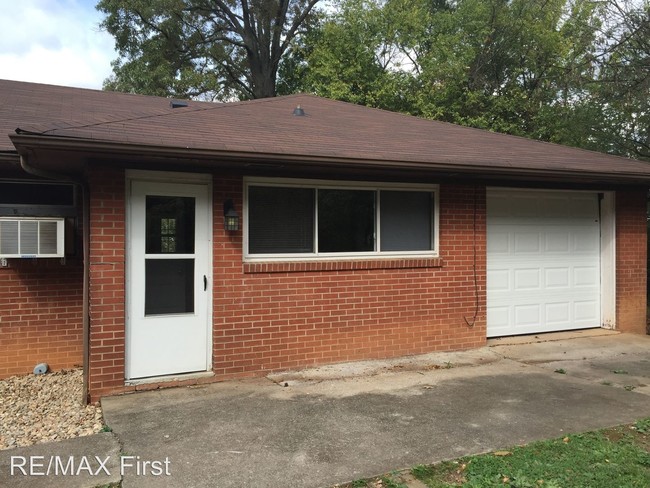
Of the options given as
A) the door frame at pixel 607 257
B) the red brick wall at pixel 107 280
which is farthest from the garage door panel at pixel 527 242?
the red brick wall at pixel 107 280

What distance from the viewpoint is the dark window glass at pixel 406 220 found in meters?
6.92

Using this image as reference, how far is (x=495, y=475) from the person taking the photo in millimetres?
3510

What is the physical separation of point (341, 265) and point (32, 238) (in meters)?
3.72

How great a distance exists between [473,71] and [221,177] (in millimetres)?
18362

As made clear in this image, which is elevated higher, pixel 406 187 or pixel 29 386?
pixel 406 187

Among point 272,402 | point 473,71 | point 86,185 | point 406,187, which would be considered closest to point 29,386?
point 86,185

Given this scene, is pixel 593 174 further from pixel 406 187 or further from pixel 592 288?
pixel 406 187

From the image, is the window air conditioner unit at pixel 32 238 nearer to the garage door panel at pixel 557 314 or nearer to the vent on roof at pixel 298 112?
the vent on roof at pixel 298 112

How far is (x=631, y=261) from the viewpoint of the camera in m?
8.63

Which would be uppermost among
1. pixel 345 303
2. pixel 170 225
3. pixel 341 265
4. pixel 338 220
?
pixel 338 220

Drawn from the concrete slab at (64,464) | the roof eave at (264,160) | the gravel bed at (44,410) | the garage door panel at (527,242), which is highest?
the roof eave at (264,160)

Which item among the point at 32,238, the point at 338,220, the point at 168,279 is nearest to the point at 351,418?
the point at 168,279

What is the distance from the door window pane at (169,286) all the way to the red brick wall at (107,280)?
30 centimetres

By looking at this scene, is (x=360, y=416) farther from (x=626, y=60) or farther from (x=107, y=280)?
(x=626, y=60)
